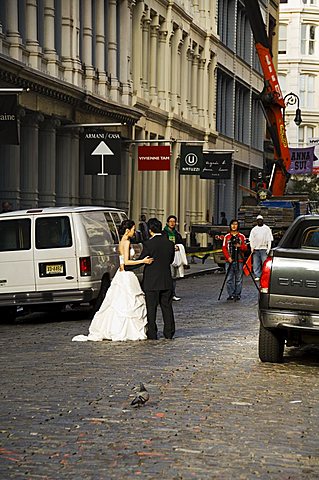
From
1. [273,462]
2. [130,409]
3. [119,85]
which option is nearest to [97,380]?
[130,409]

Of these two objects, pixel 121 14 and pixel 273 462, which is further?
pixel 121 14

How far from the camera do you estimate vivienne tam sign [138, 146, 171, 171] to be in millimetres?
43250

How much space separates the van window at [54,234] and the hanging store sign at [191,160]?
87.6ft

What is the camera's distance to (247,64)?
7769 cm

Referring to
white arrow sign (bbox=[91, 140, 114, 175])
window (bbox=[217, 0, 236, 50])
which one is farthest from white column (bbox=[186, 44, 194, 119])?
white arrow sign (bbox=[91, 140, 114, 175])

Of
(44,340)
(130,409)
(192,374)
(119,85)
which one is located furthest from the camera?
(119,85)

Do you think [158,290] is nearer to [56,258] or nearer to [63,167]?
[56,258]

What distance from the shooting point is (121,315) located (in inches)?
727

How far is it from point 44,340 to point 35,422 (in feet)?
25.9

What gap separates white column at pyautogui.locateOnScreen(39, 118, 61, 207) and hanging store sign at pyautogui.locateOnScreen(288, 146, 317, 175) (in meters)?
26.4

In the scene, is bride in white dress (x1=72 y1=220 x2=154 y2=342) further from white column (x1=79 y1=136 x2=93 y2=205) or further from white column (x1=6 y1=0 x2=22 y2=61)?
white column (x1=79 y1=136 x2=93 y2=205)

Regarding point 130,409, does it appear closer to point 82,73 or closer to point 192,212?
point 82,73

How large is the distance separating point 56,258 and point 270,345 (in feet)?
24.2

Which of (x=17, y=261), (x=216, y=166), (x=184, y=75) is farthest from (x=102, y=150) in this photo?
(x=184, y=75)
